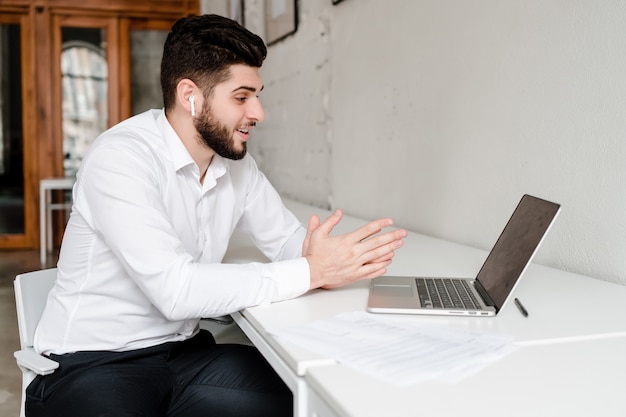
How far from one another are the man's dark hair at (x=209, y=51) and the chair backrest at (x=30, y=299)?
0.50 meters

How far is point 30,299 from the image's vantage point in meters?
1.30

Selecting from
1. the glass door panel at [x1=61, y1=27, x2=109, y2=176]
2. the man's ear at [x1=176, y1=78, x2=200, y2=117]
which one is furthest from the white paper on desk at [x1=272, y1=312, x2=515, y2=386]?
the glass door panel at [x1=61, y1=27, x2=109, y2=176]

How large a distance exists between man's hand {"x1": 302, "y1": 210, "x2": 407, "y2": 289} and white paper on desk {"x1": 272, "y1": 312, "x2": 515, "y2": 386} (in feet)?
0.49

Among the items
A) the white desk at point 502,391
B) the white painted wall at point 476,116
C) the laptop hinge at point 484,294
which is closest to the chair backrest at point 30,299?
the white desk at point 502,391

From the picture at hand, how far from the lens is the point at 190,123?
133 cm

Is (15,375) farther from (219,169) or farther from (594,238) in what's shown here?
(594,238)

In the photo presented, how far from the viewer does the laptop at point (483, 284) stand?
3.24 feet

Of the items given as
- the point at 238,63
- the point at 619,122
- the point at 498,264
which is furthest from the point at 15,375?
the point at 619,122

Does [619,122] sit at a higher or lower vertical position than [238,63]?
lower

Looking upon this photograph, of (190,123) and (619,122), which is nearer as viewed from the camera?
(619,122)

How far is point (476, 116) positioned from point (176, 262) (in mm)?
943

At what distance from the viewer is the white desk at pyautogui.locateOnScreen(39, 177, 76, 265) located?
4.82 m

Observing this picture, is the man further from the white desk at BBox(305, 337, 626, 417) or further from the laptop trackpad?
the white desk at BBox(305, 337, 626, 417)

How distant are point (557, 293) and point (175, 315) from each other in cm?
69
